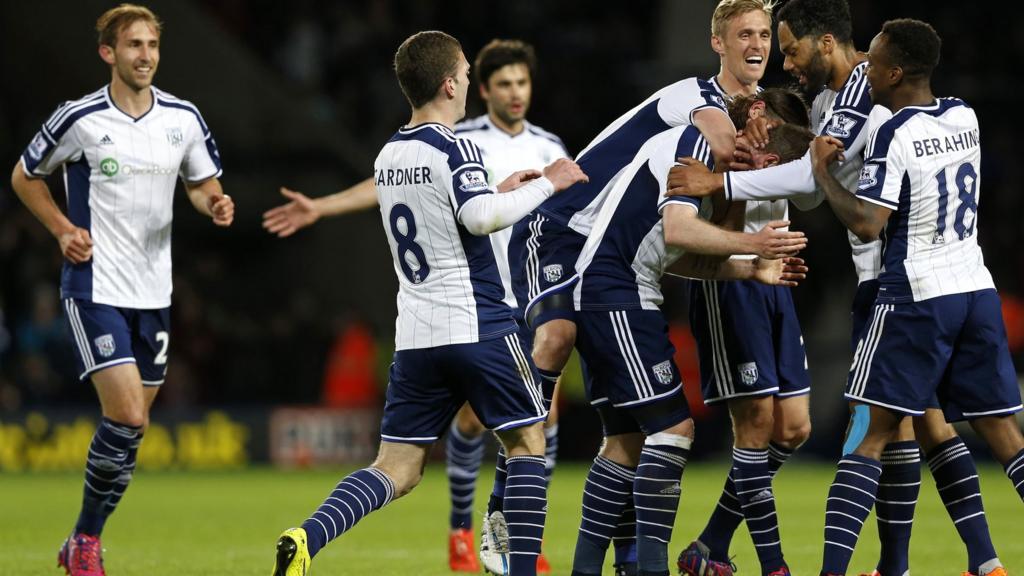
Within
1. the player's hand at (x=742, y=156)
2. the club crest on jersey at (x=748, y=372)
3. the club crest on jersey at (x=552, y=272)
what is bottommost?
the club crest on jersey at (x=748, y=372)

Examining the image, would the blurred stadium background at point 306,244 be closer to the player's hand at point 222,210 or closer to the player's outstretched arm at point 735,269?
the player's hand at point 222,210

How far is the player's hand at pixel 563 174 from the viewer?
234 inches

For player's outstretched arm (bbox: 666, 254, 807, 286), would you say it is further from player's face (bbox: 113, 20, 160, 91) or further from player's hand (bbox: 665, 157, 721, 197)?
player's face (bbox: 113, 20, 160, 91)

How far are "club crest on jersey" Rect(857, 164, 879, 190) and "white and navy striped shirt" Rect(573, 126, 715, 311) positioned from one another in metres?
0.63

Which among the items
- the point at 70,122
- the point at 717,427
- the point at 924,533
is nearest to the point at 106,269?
the point at 70,122

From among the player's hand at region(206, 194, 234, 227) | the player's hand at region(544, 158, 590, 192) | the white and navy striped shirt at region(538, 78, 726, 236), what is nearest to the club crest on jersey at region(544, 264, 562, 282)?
the white and navy striped shirt at region(538, 78, 726, 236)

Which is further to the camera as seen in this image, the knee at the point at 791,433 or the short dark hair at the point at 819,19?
the knee at the point at 791,433

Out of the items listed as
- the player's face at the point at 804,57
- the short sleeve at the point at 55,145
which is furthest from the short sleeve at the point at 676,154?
the short sleeve at the point at 55,145

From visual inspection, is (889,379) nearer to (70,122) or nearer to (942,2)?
(70,122)

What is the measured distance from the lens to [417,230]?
596cm

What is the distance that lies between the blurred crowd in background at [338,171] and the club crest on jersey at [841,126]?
1077 centimetres

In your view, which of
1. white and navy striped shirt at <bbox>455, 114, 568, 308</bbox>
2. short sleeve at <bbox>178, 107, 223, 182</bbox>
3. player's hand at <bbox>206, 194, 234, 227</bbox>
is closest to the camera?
player's hand at <bbox>206, 194, 234, 227</bbox>

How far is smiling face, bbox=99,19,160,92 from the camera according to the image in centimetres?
748

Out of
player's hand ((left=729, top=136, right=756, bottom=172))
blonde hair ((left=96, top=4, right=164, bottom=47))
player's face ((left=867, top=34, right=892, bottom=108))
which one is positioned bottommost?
player's hand ((left=729, top=136, right=756, bottom=172))
